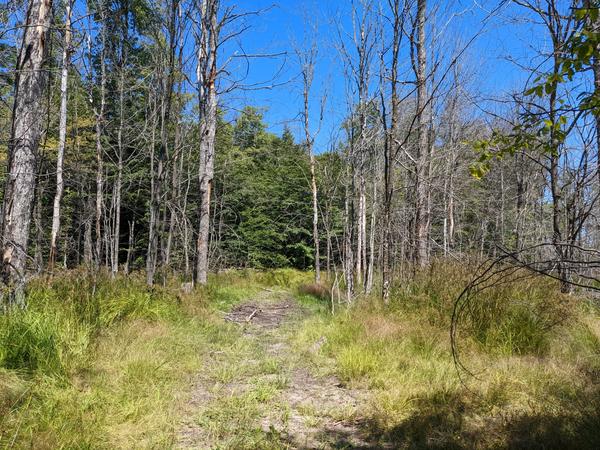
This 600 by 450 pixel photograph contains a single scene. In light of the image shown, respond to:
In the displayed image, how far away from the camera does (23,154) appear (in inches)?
196

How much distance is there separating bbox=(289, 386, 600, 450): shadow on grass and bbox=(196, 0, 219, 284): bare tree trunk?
26.7ft

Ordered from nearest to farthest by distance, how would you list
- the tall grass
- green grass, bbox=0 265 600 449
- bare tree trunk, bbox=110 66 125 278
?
the tall grass → green grass, bbox=0 265 600 449 → bare tree trunk, bbox=110 66 125 278

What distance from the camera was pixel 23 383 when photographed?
327 centimetres

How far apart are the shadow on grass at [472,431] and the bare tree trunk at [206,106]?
8125 mm

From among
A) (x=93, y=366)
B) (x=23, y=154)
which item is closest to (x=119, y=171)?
(x=23, y=154)

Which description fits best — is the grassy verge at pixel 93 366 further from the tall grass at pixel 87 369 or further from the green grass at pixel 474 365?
the green grass at pixel 474 365

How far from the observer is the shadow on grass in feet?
8.92

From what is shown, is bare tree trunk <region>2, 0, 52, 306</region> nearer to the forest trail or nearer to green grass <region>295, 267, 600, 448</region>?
the forest trail

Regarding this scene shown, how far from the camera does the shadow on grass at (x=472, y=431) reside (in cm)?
272

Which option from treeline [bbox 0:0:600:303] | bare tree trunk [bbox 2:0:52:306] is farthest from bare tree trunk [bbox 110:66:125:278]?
bare tree trunk [bbox 2:0:52:306]

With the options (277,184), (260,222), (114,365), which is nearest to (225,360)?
(114,365)

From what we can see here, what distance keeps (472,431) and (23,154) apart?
227 inches

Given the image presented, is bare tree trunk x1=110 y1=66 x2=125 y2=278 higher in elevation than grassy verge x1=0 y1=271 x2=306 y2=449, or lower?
higher

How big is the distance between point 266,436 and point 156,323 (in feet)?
11.8
